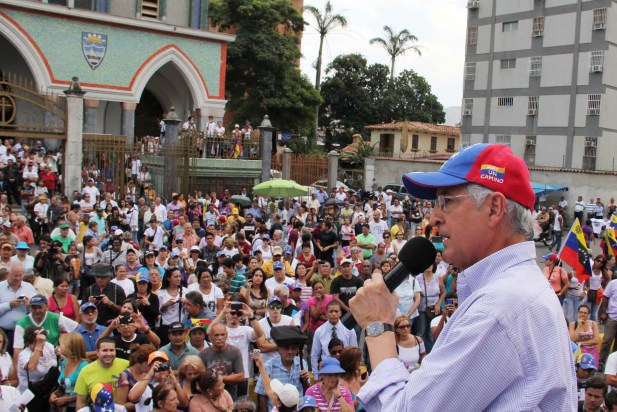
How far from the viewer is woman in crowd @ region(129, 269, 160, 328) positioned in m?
8.34

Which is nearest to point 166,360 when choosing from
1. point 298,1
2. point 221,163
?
point 221,163

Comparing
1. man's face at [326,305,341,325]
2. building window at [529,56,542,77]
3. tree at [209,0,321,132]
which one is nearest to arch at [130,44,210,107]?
tree at [209,0,321,132]

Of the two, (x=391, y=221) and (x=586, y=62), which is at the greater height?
(x=586, y=62)

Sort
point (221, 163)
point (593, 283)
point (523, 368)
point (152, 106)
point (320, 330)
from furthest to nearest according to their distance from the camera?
point (152, 106) → point (221, 163) → point (593, 283) → point (320, 330) → point (523, 368)

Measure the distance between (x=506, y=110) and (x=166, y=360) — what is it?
40057mm

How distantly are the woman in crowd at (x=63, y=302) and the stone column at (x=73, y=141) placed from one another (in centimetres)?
1025

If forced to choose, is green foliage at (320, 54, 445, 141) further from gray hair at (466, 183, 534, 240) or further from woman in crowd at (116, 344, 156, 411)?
gray hair at (466, 183, 534, 240)

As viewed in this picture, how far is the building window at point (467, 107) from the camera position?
45125 millimetres

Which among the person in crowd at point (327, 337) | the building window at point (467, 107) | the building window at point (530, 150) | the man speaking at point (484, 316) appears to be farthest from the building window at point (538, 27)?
the man speaking at point (484, 316)

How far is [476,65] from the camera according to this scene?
44594 mm

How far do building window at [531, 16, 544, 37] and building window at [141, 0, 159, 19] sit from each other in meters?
23.6

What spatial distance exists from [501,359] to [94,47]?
28045 millimetres

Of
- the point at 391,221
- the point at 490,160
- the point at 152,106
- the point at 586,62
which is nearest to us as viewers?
the point at 490,160

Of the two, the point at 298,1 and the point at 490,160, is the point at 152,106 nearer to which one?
the point at 298,1
